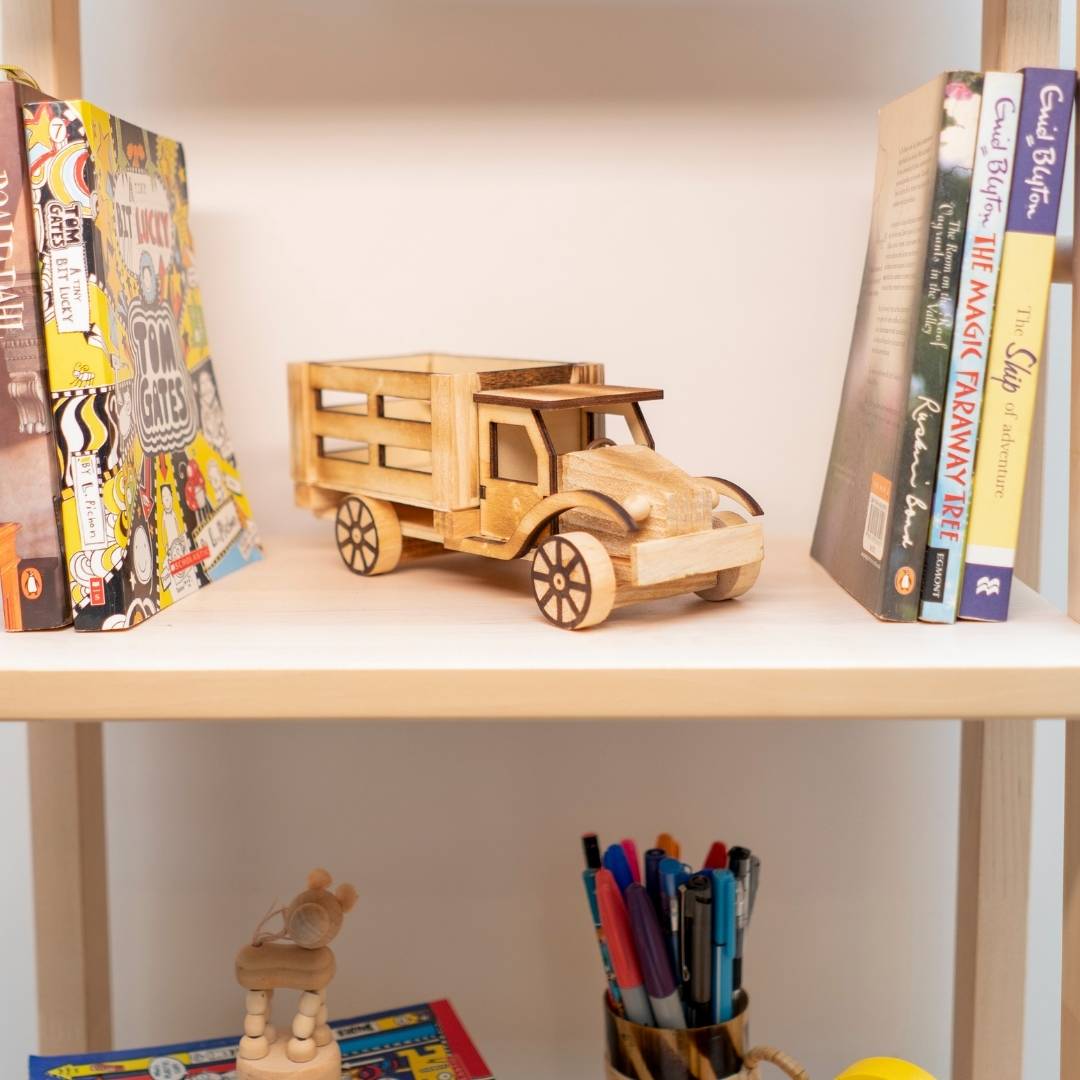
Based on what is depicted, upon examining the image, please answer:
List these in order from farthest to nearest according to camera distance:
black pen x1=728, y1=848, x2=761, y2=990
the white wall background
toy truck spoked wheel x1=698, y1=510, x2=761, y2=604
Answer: the white wall background, black pen x1=728, y1=848, x2=761, y2=990, toy truck spoked wheel x1=698, y1=510, x2=761, y2=604

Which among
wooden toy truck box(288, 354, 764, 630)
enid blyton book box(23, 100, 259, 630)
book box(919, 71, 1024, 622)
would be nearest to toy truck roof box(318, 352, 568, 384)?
wooden toy truck box(288, 354, 764, 630)

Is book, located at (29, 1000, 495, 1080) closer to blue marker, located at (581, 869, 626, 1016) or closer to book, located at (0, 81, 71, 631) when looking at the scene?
blue marker, located at (581, 869, 626, 1016)

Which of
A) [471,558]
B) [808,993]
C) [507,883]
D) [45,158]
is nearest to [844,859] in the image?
[808,993]

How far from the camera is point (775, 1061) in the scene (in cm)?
76

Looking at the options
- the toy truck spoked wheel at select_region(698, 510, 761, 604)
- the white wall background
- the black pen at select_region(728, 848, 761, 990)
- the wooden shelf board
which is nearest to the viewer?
the wooden shelf board

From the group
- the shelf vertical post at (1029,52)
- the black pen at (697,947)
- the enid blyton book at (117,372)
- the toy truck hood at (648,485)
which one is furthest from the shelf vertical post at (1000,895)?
the enid blyton book at (117,372)

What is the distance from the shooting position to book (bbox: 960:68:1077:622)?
1.99ft

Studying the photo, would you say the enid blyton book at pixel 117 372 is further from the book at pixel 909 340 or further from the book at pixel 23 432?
the book at pixel 909 340

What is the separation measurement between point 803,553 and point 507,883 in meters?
0.34

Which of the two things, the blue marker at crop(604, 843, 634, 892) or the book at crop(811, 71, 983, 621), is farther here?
the blue marker at crop(604, 843, 634, 892)

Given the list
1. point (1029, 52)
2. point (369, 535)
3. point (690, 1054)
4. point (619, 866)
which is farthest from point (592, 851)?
point (1029, 52)

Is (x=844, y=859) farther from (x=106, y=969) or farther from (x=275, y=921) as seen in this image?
(x=106, y=969)

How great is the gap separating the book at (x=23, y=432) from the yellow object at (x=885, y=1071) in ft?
1.62

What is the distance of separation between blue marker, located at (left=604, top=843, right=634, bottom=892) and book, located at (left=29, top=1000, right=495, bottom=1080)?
13cm
